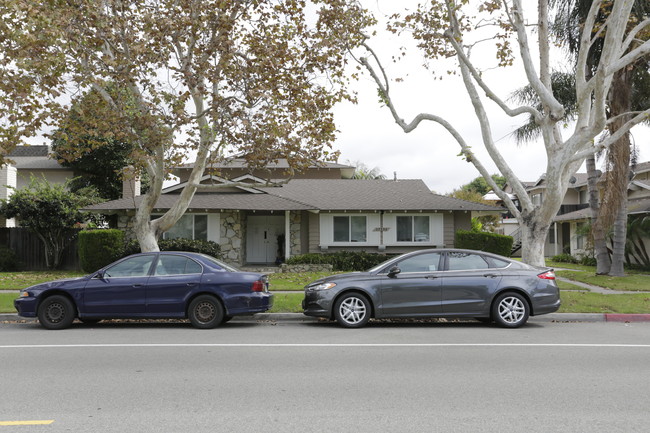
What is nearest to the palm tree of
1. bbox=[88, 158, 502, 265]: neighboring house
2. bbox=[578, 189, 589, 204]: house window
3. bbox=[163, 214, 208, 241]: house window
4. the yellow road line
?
bbox=[88, 158, 502, 265]: neighboring house

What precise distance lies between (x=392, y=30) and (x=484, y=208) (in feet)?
32.9

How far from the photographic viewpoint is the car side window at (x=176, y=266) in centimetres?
1083

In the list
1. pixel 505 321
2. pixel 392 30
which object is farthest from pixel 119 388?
pixel 392 30

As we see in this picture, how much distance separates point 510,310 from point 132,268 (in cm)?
719

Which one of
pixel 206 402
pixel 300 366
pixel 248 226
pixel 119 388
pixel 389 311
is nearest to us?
pixel 206 402

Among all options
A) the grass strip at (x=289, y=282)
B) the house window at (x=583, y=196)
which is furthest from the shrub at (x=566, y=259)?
the grass strip at (x=289, y=282)

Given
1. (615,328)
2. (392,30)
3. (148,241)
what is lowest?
(615,328)

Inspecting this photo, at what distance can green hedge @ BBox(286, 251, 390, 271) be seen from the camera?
22688 millimetres

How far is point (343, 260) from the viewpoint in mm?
22953

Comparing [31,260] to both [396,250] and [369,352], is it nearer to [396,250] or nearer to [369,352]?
[396,250]

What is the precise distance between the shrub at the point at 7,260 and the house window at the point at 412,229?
640 inches

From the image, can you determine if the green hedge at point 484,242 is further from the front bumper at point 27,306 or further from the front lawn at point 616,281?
the front bumper at point 27,306

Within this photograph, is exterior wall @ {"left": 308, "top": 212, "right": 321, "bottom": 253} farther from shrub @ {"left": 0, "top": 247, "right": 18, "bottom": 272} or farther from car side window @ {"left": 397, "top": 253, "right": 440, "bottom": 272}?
car side window @ {"left": 397, "top": 253, "right": 440, "bottom": 272}

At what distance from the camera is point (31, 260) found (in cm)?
2498
